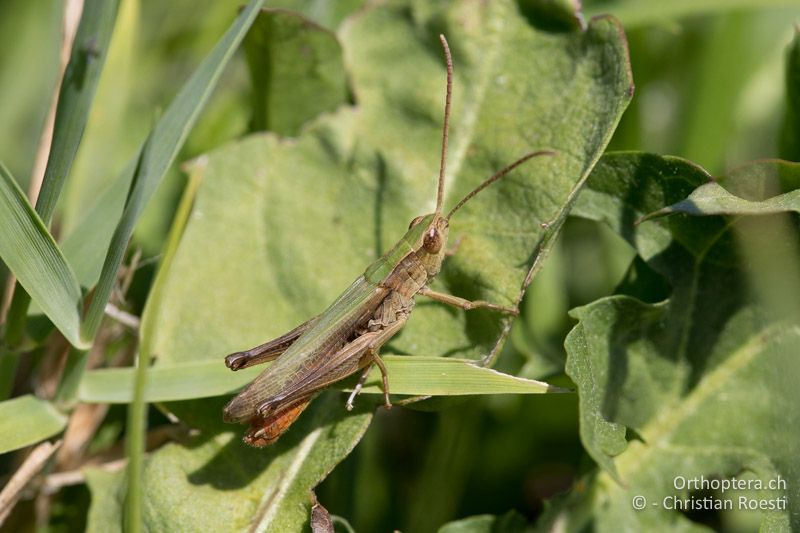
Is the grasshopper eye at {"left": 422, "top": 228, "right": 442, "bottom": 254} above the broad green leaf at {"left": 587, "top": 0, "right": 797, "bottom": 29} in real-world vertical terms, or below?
below

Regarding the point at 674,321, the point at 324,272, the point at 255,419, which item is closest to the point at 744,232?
the point at 674,321

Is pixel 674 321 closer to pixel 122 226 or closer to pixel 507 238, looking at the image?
pixel 507 238

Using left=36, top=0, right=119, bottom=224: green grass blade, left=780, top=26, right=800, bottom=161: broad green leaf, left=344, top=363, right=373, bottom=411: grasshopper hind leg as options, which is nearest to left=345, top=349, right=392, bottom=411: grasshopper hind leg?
left=344, top=363, right=373, bottom=411: grasshopper hind leg

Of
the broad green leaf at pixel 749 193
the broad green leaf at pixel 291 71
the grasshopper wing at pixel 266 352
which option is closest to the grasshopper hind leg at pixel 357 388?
the grasshopper wing at pixel 266 352

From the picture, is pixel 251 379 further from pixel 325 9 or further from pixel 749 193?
pixel 325 9

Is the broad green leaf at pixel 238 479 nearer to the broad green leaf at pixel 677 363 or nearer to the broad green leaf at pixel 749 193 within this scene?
the broad green leaf at pixel 677 363

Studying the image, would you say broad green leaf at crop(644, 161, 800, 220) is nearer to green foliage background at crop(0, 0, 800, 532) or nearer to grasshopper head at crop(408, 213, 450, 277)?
green foliage background at crop(0, 0, 800, 532)
